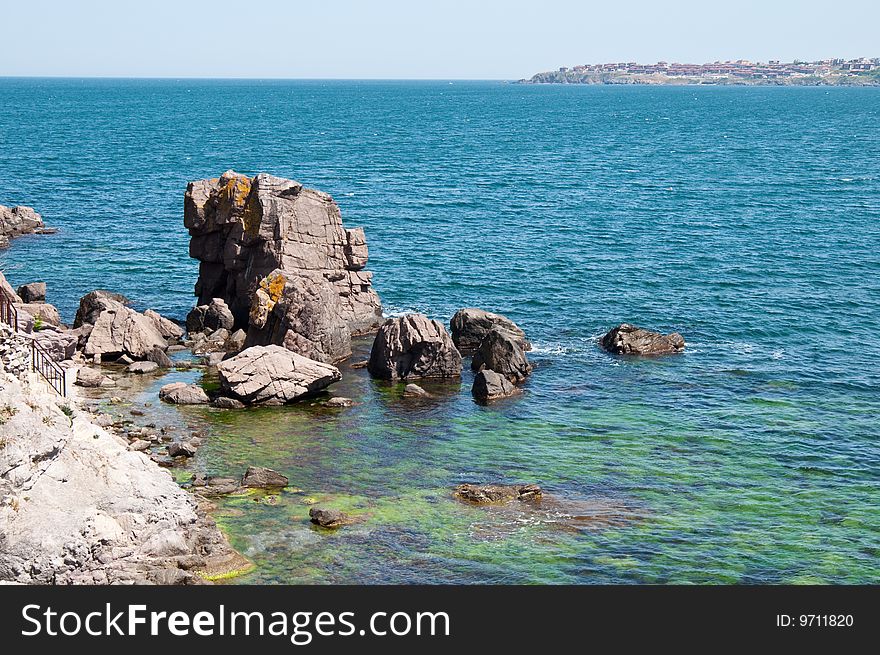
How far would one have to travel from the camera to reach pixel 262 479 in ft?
151

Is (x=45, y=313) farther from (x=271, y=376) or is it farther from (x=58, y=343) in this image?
(x=271, y=376)

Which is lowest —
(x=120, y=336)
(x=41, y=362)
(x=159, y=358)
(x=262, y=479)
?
(x=262, y=479)

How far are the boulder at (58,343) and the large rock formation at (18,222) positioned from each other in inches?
1689

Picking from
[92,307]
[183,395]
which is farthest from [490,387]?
[92,307]

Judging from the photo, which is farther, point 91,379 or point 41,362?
point 91,379

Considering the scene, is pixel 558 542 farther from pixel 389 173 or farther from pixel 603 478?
pixel 389 173

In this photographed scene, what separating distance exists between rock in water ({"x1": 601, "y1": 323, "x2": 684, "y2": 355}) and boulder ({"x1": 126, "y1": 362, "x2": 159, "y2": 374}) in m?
28.0

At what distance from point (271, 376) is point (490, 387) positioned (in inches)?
470

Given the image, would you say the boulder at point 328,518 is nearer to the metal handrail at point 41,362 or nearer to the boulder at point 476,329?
the metal handrail at point 41,362

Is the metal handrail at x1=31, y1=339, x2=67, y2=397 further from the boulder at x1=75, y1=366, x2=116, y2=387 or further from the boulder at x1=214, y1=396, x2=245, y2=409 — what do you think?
the boulder at x1=75, y1=366, x2=116, y2=387

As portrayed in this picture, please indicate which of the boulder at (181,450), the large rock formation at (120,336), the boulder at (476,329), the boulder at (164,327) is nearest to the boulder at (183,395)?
the large rock formation at (120,336)

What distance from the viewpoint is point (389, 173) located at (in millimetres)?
154750

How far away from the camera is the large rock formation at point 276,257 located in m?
65.4

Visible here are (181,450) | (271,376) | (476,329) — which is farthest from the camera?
(476,329)
